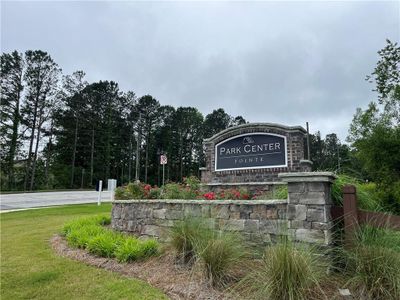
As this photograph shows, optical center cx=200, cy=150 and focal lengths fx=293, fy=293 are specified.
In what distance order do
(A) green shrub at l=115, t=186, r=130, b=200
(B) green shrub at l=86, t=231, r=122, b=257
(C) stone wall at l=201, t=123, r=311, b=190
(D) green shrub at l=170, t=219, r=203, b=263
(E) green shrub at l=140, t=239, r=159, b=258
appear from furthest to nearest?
(C) stone wall at l=201, t=123, r=311, b=190, (A) green shrub at l=115, t=186, r=130, b=200, (B) green shrub at l=86, t=231, r=122, b=257, (E) green shrub at l=140, t=239, r=159, b=258, (D) green shrub at l=170, t=219, r=203, b=263

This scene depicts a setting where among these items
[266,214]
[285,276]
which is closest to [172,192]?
[266,214]

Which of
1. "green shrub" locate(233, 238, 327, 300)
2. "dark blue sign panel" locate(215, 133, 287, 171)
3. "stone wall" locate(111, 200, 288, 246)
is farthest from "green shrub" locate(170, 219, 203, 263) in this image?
"dark blue sign panel" locate(215, 133, 287, 171)

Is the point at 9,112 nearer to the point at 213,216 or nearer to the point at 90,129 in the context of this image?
the point at 90,129

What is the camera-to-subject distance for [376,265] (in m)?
2.76

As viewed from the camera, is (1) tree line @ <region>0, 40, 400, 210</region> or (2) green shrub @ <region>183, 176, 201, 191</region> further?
(1) tree line @ <region>0, 40, 400, 210</region>

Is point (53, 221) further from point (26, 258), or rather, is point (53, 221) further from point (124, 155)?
point (124, 155)

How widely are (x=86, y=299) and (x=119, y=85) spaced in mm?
42775

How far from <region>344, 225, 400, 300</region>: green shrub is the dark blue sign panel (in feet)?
15.3

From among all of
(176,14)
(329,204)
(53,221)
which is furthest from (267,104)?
(329,204)

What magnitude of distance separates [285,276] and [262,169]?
5.39m

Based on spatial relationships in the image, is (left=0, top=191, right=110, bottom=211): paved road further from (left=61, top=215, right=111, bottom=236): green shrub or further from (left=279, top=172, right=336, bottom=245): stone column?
(left=279, top=172, right=336, bottom=245): stone column

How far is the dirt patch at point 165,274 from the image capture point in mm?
3176

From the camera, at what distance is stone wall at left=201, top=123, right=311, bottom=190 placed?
7.59 meters

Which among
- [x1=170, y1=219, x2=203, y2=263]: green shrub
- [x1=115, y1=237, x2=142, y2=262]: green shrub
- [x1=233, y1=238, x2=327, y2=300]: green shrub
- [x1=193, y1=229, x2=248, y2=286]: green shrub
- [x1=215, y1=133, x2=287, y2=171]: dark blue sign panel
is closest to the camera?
[x1=233, y1=238, x2=327, y2=300]: green shrub
